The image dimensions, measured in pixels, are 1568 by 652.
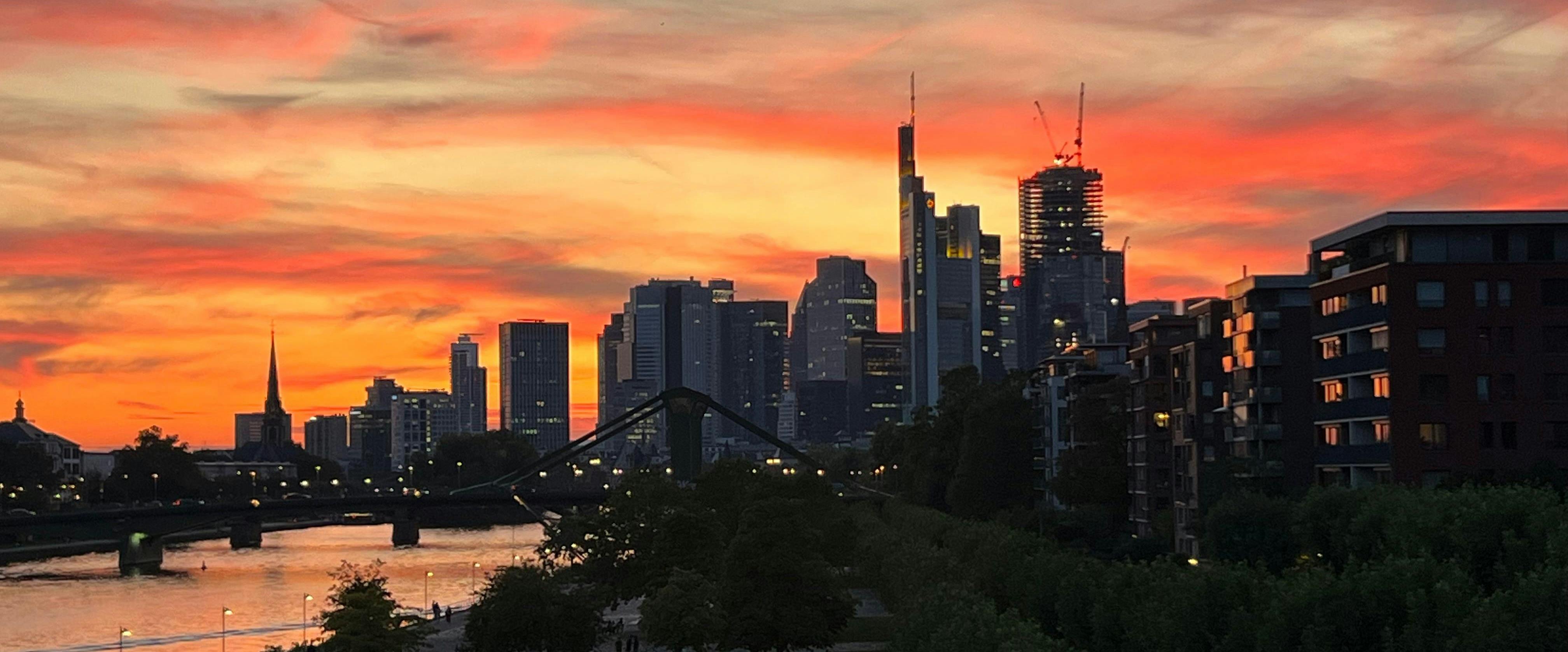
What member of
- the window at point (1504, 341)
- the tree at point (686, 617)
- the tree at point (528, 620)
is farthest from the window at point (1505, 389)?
the tree at point (528, 620)

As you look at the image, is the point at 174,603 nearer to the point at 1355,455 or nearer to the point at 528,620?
the point at 528,620

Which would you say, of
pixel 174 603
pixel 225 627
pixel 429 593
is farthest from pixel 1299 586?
pixel 429 593

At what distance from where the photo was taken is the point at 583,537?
142 m

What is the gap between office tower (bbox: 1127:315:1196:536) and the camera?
139875 mm

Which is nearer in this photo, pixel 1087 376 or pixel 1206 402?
pixel 1206 402

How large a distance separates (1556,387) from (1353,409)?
10.0m

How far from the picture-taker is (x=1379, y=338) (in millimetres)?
104250

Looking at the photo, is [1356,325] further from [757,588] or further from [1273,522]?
[757,588]

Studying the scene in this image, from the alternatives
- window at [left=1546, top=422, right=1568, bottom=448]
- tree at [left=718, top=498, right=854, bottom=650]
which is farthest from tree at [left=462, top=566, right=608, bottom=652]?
window at [left=1546, top=422, right=1568, bottom=448]

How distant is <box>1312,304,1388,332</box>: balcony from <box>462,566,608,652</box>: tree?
41.5 meters

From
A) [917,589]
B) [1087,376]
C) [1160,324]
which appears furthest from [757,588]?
[1087,376]

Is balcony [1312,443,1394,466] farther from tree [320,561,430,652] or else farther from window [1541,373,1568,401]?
tree [320,561,430,652]

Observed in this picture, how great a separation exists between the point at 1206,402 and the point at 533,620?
51.3 meters

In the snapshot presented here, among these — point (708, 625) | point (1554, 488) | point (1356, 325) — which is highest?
point (1356, 325)
